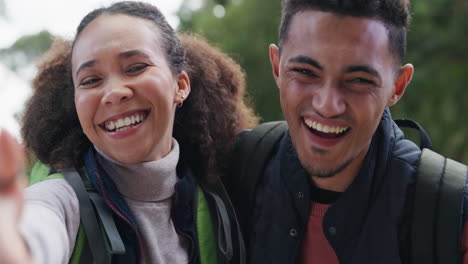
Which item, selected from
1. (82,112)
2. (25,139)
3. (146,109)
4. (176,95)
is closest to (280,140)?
(176,95)

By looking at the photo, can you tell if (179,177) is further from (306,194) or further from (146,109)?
(306,194)

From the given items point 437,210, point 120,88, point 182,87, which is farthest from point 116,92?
point 437,210

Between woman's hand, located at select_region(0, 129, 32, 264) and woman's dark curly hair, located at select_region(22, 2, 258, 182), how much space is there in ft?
3.15

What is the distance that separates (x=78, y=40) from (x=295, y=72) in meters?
0.86

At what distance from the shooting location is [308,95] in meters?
2.01

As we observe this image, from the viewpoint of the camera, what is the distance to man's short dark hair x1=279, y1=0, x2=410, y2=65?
1938mm

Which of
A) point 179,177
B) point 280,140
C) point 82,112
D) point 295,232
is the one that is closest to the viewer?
point 82,112

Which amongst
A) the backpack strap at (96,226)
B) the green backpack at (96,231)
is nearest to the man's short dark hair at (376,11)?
the green backpack at (96,231)

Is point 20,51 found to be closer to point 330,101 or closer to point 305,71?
point 305,71

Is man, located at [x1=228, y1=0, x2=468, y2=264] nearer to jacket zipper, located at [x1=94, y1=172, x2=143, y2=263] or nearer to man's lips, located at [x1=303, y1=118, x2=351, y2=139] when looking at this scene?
man's lips, located at [x1=303, y1=118, x2=351, y2=139]

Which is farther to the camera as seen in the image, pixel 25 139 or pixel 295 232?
pixel 25 139

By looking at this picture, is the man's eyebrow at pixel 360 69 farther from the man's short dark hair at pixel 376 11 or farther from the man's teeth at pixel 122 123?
the man's teeth at pixel 122 123

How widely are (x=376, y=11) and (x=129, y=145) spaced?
1063 mm

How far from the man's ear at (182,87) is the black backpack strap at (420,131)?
972 millimetres
